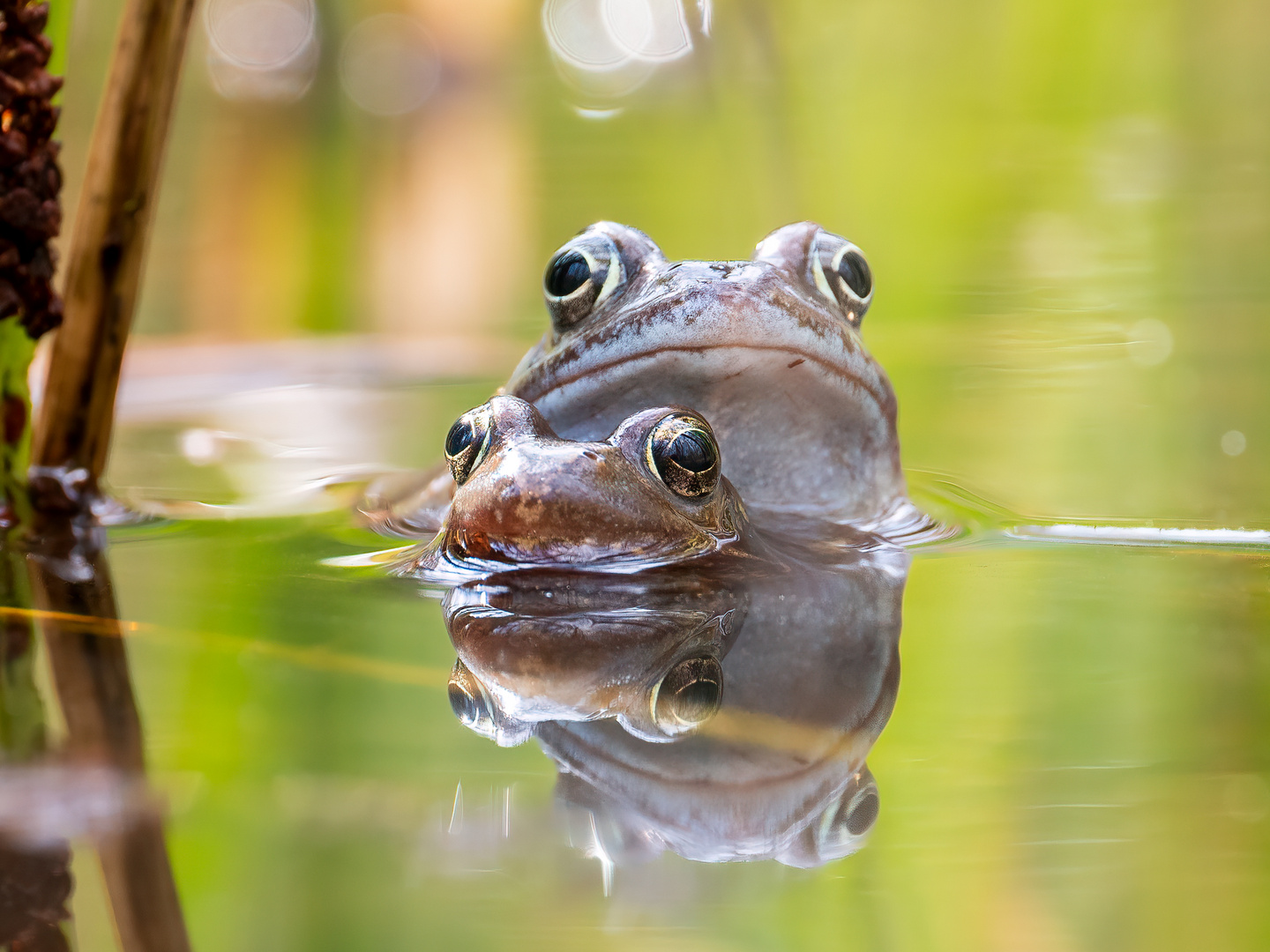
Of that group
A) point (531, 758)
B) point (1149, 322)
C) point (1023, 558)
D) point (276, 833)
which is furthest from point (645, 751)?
point (1149, 322)

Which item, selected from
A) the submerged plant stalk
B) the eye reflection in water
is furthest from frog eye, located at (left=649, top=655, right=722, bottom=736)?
the submerged plant stalk

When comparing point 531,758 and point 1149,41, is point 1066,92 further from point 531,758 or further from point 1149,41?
point 531,758

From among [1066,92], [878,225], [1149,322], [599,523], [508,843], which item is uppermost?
[1066,92]

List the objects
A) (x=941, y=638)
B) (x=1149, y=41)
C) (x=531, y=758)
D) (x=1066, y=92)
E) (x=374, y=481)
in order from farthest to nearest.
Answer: (x=1066, y=92), (x=1149, y=41), (x=374, y=481), (x=941, y=638), (x=531, y=758)

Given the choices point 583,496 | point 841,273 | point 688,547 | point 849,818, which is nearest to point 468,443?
point 583,496

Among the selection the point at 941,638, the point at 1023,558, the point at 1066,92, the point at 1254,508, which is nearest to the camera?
the point at 941,638

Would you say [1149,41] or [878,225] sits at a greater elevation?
[1149,41]

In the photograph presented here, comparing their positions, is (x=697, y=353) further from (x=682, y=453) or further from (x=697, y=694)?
(x=697, y=694)

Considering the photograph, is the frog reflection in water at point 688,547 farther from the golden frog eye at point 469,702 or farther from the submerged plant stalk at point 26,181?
the submerged plant stalk at point 26,181
